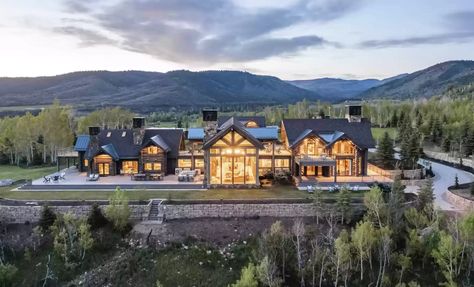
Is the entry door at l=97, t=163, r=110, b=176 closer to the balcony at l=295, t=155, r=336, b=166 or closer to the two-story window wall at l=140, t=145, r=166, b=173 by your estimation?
the two-story window wall at l=140, t=145, r=166, b=173

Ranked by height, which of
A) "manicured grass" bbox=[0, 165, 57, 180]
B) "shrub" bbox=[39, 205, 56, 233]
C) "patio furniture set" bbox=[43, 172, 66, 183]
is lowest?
"shrub" bbox=[39, 205, 56, 233]

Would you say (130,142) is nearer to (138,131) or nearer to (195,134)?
(138,131)

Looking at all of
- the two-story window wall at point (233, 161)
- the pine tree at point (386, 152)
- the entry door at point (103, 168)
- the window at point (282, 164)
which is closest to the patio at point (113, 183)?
the entry door at point (103, 168)

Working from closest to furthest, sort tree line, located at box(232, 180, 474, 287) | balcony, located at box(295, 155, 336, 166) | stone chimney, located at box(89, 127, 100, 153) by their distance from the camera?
1. tree line, located at box(232, 180, 474, 287)
2. balcony, located at box(295, 155, 336, 166)
3. stone chimney, located at box(89, 127, 100, 153)

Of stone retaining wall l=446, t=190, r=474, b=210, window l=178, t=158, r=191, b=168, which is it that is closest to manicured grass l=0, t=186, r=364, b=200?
stone retaining wall l=446, t=190, r=474, b=210

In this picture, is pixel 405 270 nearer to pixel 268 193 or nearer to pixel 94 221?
pixel 268 193

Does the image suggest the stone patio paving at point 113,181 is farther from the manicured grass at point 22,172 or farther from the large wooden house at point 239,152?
A: the manicured grass at point 22,172

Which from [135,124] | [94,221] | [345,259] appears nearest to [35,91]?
[135,124]
